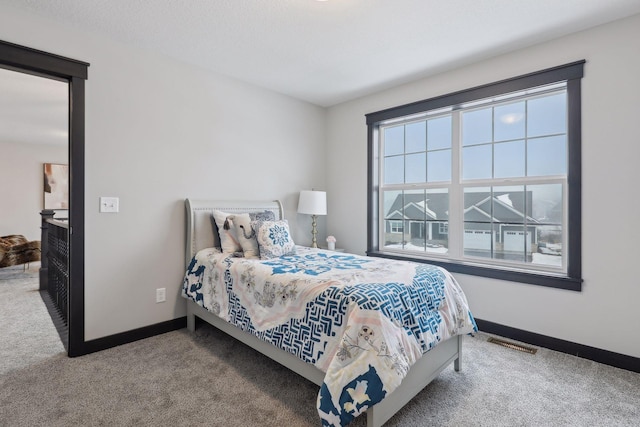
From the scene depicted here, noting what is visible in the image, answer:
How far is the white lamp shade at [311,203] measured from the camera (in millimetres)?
3648

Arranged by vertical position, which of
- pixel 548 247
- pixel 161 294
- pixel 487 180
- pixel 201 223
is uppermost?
pixel 487 180

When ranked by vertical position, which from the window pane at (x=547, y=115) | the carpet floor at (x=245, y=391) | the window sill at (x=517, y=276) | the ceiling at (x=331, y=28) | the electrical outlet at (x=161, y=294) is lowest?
the carpet floor at (x=245, y=391)

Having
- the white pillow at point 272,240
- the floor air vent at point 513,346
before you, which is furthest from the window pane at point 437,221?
the white pillow at point 272,240

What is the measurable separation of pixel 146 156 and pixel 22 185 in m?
5.44

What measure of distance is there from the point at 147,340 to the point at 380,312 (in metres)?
2.16

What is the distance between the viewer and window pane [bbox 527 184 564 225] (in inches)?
101

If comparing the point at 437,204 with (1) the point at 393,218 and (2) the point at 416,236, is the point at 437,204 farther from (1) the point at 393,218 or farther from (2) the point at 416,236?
(1) the point at 393,218

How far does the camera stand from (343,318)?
1.55 m

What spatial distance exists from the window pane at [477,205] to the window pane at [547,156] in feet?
1.29

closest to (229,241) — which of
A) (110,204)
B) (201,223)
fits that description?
(201,223)

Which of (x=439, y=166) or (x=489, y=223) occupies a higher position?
(x=439, y=166)

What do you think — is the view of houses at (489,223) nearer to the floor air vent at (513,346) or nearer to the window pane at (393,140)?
the window pane at (393,140)

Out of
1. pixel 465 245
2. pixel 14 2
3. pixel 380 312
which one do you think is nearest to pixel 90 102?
pixel 14 2

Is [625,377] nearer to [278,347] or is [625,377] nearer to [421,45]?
[278,347]
